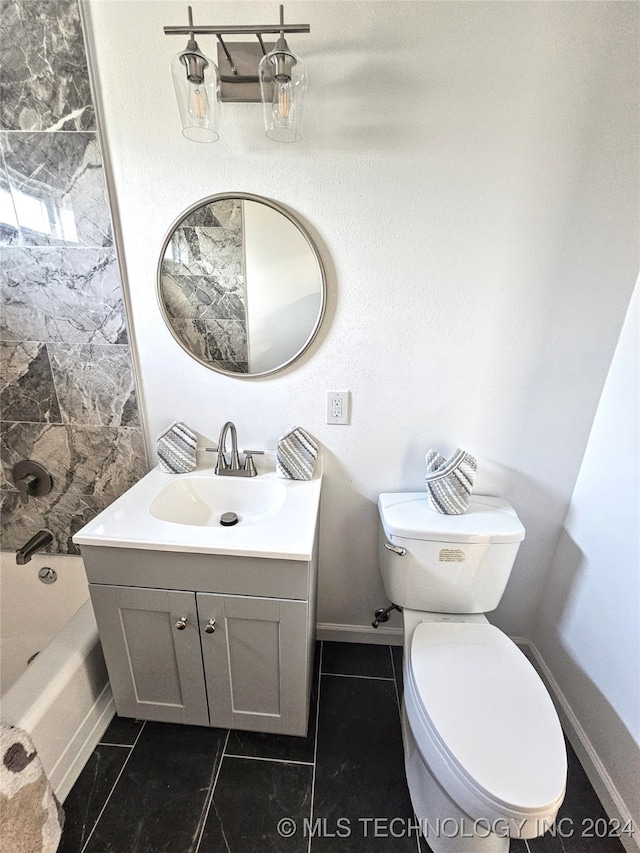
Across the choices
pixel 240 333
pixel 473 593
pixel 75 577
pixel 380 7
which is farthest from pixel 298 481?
pixel 380 7

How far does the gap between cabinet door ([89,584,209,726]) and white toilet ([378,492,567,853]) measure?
65 centimetres


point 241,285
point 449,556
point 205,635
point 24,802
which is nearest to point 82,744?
point 24,802

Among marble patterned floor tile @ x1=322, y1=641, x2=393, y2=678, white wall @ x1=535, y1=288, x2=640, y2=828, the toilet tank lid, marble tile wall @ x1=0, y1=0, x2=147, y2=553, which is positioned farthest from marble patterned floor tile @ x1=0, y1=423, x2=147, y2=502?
white wall @ x1=535, y1=288, x2=640, y2=828

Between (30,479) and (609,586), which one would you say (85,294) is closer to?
(30,479)

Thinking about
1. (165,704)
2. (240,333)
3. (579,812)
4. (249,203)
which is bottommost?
(579,812)

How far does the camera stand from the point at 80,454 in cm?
147

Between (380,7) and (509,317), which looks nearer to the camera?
(380,7)

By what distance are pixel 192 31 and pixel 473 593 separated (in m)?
1.77

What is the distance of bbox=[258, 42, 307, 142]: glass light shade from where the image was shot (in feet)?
2.97

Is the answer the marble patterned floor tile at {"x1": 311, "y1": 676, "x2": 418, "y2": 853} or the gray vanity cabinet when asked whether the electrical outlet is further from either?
the marble patterned floor tile at {"x1": 311, "y1": 676, "x2": 418, "y2": 853}

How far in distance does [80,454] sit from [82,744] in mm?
964

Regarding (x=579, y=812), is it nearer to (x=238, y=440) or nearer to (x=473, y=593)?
(x=473, y=593)

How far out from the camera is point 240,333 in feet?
4.21

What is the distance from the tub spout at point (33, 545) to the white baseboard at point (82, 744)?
544mm
